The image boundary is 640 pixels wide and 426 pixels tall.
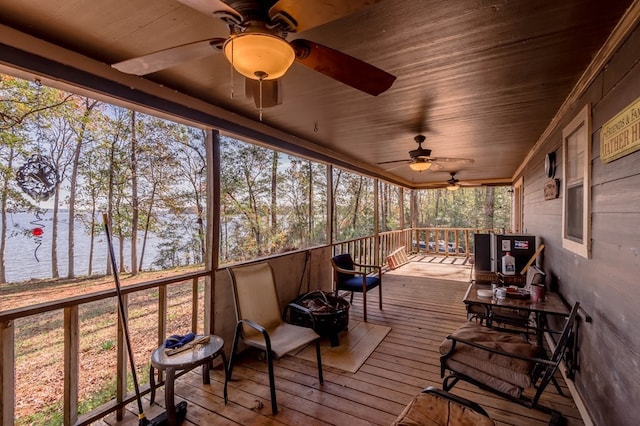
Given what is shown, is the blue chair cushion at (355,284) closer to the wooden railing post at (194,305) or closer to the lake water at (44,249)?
the wooden railing post at (194,305)

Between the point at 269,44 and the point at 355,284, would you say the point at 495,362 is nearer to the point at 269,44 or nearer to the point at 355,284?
the point at 355,284

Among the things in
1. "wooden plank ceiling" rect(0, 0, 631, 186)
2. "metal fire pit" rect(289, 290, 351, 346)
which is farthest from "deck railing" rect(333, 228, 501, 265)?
"wooden plank ceiling" rect(0, 0, 631, 186)

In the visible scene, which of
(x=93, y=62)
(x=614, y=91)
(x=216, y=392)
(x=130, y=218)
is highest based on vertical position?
(x=93, y=62)

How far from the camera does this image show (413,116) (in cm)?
300

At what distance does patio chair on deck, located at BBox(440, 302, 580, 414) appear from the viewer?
1.76 m

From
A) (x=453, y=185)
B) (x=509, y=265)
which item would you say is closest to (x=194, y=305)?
(x=509, y=265)

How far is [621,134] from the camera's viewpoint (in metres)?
1.45

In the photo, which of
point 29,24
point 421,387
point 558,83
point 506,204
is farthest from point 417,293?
point 506,204

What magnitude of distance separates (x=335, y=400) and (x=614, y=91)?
2675mm

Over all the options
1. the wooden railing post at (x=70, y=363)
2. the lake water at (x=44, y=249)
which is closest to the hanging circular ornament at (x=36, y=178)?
the lake water at (x=44, y=249)

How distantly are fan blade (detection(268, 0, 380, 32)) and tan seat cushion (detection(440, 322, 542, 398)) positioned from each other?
216 centimetres

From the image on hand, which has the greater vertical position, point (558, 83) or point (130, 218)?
point (558, 83)

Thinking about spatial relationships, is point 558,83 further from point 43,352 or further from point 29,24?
point 43,352

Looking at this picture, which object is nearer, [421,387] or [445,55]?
[445,55]
